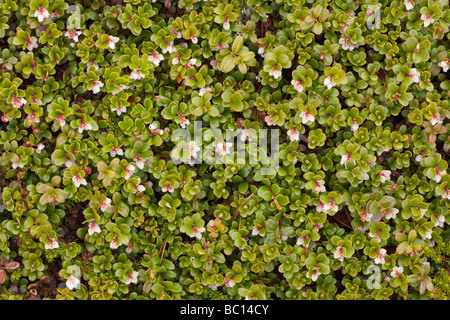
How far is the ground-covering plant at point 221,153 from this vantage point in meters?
2.32

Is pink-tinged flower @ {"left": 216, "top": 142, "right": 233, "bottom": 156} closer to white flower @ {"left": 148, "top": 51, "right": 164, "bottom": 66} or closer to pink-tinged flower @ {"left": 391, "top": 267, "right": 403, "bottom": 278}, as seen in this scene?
white flower @ {"left": 148, "top": 51, "right": 164, "bottom": 66}

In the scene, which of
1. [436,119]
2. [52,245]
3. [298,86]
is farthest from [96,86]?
[436,119]

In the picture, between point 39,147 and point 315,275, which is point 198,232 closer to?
point 315,275

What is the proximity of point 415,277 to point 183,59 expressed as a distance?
188cm

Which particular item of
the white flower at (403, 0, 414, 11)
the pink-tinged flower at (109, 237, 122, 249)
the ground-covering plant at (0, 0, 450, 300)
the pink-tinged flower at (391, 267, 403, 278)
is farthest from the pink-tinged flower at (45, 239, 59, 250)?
the white flower at (403, 0, 414, 11)

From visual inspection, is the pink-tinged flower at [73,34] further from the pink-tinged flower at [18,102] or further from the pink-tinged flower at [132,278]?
the pink-tinged flower at [132,278]

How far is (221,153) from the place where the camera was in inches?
90.8

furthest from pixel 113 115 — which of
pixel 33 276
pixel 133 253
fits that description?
pixel 33 276

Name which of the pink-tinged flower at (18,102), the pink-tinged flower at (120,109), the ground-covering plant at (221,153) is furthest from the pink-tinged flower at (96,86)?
the pink-tinged flower at (18,102)

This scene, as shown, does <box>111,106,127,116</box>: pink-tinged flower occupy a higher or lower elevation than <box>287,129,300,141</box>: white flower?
higher

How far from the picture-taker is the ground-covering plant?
2.32 m

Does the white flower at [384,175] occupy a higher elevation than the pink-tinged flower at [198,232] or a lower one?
higher

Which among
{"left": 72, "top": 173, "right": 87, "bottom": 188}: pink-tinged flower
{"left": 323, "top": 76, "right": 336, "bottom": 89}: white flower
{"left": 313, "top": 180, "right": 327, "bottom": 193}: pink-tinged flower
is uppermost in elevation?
{"left": 323, "top": 76, "right": 336, "bottom": 89}: white flower

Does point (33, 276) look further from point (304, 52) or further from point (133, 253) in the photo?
Answer: point (304, 52)
